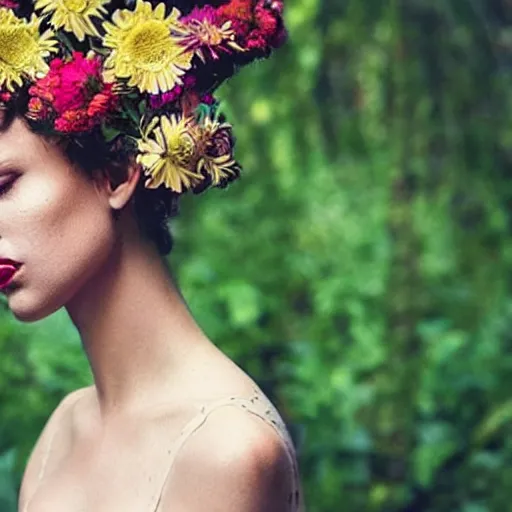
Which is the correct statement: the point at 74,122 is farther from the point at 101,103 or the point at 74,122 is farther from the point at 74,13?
the point at 74,13

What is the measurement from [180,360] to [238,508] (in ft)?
0.80

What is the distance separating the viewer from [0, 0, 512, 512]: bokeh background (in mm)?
3900

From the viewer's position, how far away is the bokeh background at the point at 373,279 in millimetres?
3900

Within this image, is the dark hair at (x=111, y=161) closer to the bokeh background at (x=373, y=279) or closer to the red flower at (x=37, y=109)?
the red flower at (x=37, y=109)

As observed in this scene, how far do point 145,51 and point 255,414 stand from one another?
0.50m

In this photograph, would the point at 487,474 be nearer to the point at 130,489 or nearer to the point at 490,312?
the point at 490,312

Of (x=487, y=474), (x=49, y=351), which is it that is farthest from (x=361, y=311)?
(x=49, y=351)

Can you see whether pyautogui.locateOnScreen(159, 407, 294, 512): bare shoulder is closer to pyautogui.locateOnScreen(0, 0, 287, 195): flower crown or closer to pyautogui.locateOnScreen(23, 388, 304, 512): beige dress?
pyautogui.locateOnScreen(23, 388, 304, 512): beige dress

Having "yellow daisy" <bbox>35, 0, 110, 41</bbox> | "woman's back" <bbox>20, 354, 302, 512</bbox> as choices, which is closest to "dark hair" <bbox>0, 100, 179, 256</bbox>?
"yellow daisy" <bbox>35, 0, 110, 41</bbox>

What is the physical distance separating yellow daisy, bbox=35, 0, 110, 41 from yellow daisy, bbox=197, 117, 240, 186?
0.66 ft

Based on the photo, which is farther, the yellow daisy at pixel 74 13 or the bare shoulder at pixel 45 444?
the bare shoulder at pixel 45 444

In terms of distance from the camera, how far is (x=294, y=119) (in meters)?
4.41

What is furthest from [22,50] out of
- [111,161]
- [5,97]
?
[111,161]

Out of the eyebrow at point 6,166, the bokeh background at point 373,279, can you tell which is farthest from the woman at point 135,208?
the bokeh background at point 373,279
